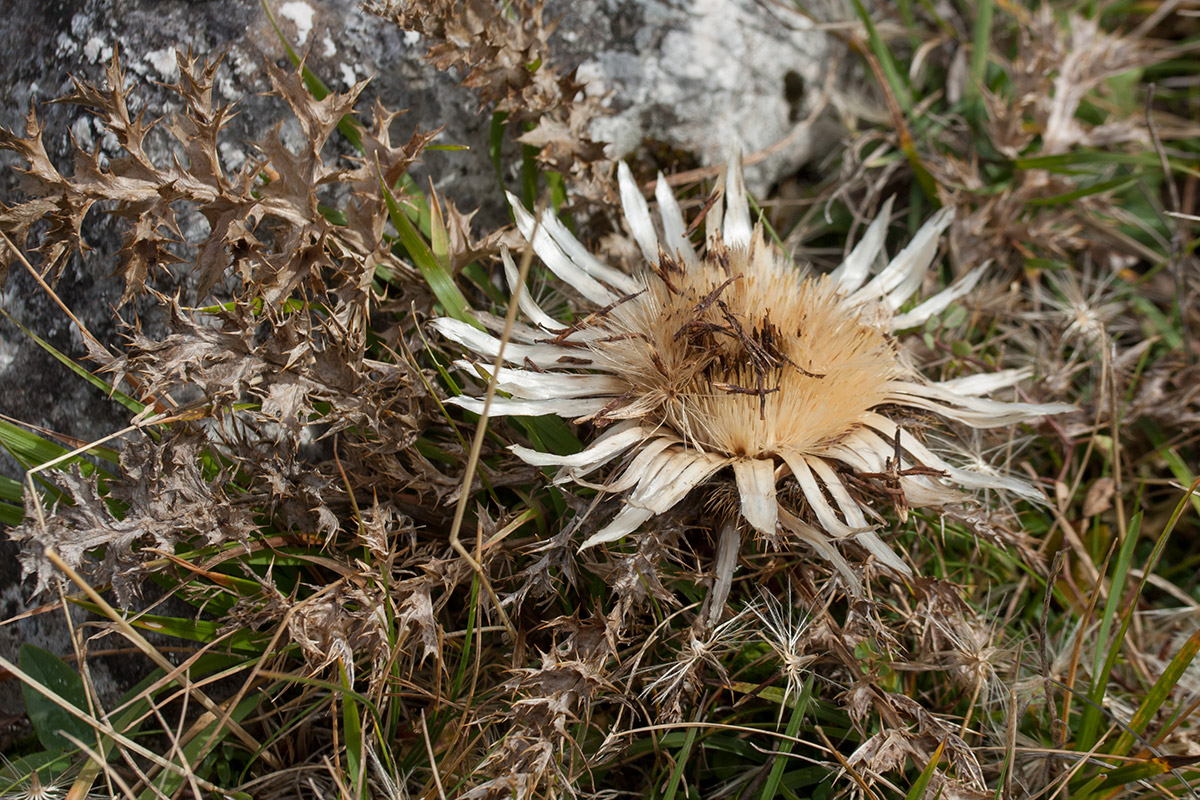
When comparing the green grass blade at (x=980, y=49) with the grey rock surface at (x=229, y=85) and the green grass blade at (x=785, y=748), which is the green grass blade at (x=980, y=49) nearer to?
the grey rock surface at (x=229, y=85)

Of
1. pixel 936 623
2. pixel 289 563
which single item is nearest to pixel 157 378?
pixel 289 563

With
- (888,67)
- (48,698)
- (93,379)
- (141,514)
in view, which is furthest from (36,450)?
(888,67)

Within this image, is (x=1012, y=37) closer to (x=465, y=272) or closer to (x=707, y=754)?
(x=465, y=272)

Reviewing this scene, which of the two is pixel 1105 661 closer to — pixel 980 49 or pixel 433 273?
pixel 433 273

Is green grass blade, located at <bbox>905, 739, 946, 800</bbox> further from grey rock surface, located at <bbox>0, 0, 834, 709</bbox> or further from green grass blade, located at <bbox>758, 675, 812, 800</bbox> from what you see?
grey rock surface, located at <bbox>0, 0, 834, 709</bbox>

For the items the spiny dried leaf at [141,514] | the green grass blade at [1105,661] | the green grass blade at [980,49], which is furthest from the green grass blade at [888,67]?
the spiny dried leaf at [141,514]

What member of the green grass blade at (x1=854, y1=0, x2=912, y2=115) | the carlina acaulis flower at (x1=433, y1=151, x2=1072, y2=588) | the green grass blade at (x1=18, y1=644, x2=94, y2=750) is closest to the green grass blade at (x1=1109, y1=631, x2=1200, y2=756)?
the carlina acaulis flower at (x1=433, y1=151, x2=1072, y2=588)
